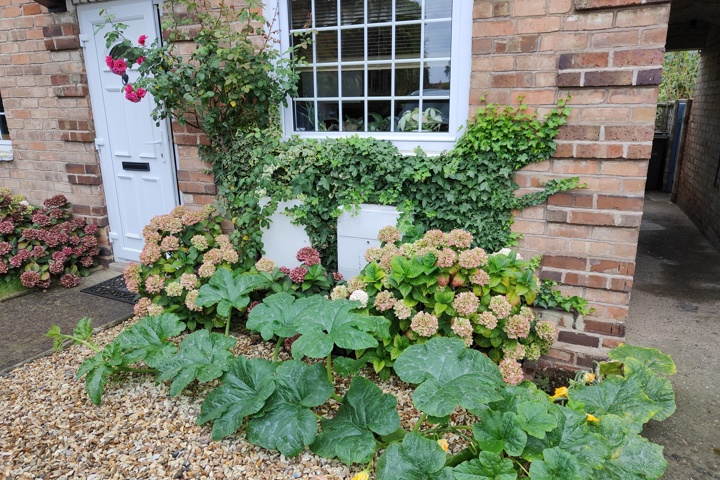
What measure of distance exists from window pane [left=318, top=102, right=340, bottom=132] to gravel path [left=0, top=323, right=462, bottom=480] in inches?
73.4

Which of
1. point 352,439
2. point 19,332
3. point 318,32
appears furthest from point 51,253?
point 352,439

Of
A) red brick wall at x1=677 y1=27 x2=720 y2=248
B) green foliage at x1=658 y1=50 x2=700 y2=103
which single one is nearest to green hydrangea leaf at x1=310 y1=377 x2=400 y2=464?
red brick wall at x1=677 y1=27 x2=720 y2=248

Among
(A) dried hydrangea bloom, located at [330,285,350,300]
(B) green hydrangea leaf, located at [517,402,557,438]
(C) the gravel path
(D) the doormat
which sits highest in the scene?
(A) dried hydrangea bloom, located at [330,285,350,300]

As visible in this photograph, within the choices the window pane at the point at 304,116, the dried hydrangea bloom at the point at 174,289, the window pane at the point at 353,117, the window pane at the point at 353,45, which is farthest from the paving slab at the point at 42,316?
the window pane at the point at 353,45

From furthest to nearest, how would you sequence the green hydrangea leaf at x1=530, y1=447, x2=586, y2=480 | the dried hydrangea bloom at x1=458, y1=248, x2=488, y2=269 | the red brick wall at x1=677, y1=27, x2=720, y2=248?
the red brick wall at x1=677, y1=27, x2=720, y2=248 < the dried hydrangea bloom at x1=458, y1=248, x2=488, y2=269 < the green hydrangea leaf at x1=530, y1=447, x2=586, y2=480

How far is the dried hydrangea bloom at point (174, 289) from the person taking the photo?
3178mm

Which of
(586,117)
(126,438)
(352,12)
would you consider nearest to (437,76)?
(352,12)

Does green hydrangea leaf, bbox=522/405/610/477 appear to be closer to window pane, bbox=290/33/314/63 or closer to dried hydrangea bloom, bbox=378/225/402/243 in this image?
dried hydrangea bloom, bbox=378/225/402/243

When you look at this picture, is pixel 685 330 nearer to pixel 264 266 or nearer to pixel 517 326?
pixel 517 326

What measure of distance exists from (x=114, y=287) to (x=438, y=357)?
10.6ft

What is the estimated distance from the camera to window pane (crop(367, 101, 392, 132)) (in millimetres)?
3453

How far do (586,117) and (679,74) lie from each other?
12.2m

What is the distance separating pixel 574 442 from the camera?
1.91 meters

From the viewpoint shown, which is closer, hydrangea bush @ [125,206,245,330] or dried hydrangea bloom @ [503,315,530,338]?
dried hydrangea bloom @ [503,315,530,338]
